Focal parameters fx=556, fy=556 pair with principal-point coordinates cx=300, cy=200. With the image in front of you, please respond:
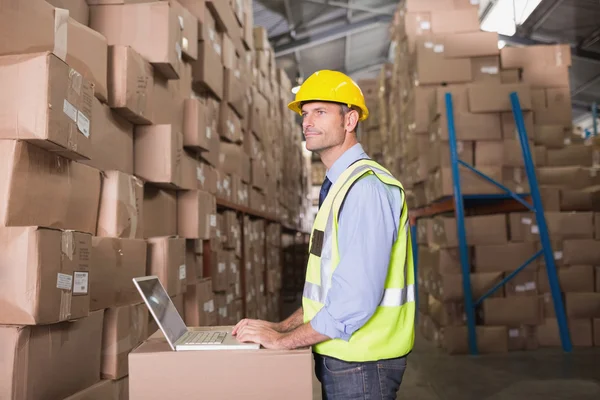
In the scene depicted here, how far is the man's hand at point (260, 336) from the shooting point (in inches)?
63.2

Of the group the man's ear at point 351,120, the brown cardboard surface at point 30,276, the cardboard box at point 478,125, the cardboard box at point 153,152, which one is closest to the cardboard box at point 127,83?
the cardboard box at point 153,152

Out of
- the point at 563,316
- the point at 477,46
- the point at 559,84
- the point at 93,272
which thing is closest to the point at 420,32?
the point at 477,46

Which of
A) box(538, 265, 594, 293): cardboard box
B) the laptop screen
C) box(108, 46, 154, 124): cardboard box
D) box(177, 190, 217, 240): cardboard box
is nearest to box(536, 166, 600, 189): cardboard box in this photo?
box(538, 265, 594, 293): cardboard box

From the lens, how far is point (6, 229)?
177cm

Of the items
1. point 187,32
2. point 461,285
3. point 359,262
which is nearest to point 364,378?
Result: point 359,262

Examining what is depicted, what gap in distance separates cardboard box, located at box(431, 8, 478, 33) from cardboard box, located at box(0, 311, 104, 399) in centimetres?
526

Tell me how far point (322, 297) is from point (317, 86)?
72 centimetres

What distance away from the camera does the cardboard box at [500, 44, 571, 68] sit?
6.16m

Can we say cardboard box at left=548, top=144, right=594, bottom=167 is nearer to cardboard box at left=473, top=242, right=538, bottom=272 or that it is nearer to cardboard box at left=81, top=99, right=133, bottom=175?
cardboard box at left=473, top=242, right=538, bottom=272

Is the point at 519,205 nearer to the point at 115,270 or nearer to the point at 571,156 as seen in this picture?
the point at 571,156

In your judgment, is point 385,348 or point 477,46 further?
point 477,46

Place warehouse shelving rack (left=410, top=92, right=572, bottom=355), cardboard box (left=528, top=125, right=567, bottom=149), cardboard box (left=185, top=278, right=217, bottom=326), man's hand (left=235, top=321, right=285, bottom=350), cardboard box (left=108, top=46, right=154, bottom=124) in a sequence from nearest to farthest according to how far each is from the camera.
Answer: man's hand (left=235, top=321, right=285, bottom=350)
cardboard box (left=108, top=46, right=154, bottom=124)
cardboard box (left=185, top=278, right=217, bottom=326)
warehouse shelving rack (left=410, top=92, right=572, bottom=355)
cardboard box (left=528, top=125, right=567, bottom=149)

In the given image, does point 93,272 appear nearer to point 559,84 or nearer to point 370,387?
point 370,387

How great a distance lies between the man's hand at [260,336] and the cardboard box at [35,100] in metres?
0.90
